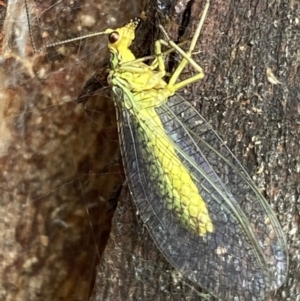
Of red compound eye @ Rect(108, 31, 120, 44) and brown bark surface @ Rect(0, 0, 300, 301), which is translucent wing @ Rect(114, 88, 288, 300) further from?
red compound eye @ Rect(108, 31, 120, 44)

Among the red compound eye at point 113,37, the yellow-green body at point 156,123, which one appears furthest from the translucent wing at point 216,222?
the red compound eye at point 113,37

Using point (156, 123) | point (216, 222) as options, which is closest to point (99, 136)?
point (156, 123)

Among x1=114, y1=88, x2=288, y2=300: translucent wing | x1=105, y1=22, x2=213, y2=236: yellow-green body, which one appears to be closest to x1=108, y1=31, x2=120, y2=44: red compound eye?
x1=105, y1=22, x2=213, y2=236: yellow-green body

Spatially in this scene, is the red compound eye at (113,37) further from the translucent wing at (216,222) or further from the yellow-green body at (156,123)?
the translucent wing at (216,222)

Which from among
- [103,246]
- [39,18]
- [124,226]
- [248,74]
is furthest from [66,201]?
[248,74]

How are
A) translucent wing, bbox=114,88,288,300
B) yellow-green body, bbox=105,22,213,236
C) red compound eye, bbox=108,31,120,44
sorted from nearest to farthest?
translucent wing, bbox=114,88,288,300
yellow-green body, bbox=105,22,213,236
red compound eye, bbox=108,31,120,44

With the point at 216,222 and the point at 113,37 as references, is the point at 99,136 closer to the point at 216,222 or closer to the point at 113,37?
the point at 113,37
